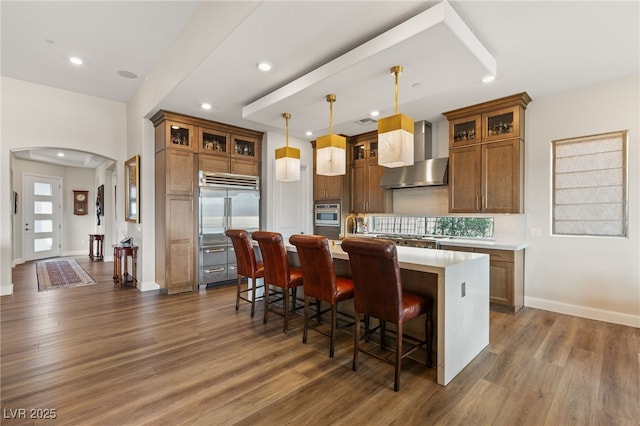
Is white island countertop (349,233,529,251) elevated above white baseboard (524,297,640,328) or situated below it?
above

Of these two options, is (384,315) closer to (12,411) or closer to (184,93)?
(12,411)

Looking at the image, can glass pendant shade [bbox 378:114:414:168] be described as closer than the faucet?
Yes

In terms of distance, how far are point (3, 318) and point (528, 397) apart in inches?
214

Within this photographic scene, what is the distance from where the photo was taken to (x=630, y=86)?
352cm

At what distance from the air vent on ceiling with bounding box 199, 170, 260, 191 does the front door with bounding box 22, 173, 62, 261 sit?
6.45m

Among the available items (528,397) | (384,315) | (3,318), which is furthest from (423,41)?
(3,318)

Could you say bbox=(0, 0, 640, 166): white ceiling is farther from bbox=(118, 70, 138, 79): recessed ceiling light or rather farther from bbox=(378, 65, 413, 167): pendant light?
bbox=(378, 65, 413, 167): pendant light

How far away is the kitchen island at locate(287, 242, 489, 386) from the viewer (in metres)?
2.24

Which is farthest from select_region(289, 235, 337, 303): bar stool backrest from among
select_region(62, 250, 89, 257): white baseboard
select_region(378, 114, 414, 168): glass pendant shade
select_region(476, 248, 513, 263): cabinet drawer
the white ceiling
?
select_region(62, 250, 89, 257): white baseboard

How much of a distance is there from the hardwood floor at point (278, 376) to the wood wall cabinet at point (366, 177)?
107 inches

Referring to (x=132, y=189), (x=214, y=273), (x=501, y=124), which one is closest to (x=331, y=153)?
(x=501, y=124)

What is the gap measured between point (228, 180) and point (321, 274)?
328 cm

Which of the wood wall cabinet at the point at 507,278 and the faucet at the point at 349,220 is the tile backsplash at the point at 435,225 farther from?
the wood wall cabinet at the point at 507,278

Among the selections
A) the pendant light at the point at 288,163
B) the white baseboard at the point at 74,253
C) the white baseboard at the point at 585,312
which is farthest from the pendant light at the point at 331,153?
the white baseboard at the point at 74,253
